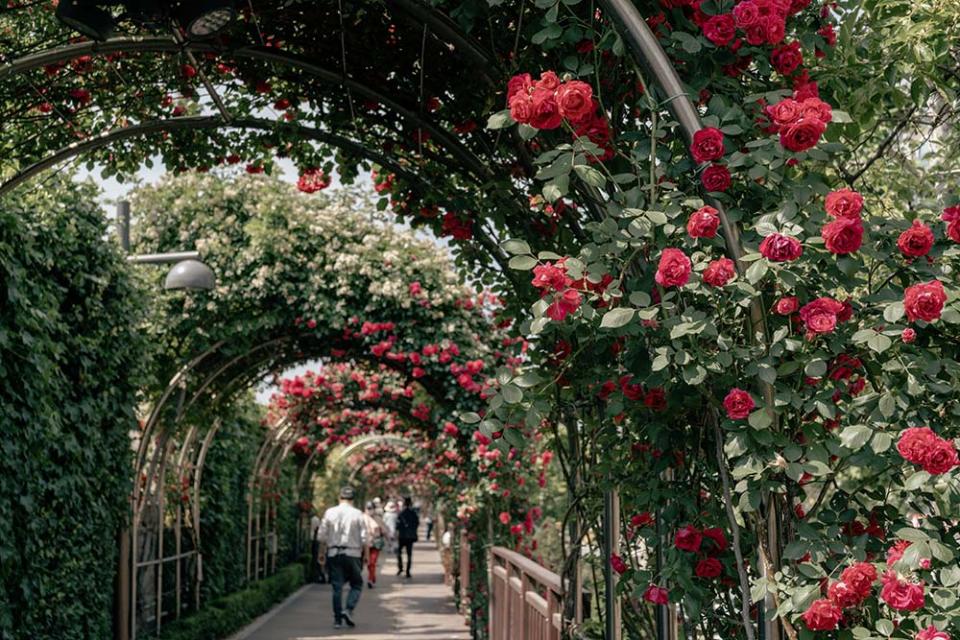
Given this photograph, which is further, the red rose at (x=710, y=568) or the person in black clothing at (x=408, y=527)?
the person in black clothing at (x=408, y=527)

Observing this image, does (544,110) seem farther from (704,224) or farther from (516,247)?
(704,224)

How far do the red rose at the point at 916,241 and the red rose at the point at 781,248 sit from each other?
0.24 meters

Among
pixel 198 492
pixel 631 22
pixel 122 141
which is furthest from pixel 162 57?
pixel 198 492

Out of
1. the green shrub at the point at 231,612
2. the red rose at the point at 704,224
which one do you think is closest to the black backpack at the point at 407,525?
the green shrub at the point at 231,612

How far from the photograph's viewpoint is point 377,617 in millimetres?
13719

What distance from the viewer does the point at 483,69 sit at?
11.5ft

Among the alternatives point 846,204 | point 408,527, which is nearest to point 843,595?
point 846,204

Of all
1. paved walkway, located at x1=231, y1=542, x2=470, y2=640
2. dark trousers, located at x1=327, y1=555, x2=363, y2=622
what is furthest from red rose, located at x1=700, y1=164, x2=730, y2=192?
dark trousers, located at x1=327, y1=555, x2=363, y2=622

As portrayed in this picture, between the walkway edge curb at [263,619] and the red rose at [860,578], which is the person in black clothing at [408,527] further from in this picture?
the red rose at [860,578]

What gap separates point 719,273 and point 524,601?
328cm

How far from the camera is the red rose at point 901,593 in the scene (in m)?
2.09

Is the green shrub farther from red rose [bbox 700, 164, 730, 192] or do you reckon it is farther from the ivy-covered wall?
red rose [bbox 700, 164, 730, 192]

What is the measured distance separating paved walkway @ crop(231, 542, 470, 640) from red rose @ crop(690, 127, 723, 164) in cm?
963

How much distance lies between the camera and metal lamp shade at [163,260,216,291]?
257 inches
